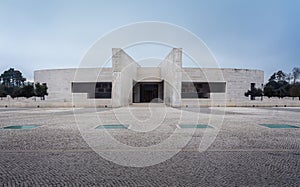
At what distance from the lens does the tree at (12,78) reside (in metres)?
66.0

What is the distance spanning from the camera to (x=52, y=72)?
39656 mm

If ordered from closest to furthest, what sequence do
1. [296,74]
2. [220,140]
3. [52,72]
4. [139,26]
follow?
1. [220,140]
2. [139,26]
3. [52,72]
4. [296,74]

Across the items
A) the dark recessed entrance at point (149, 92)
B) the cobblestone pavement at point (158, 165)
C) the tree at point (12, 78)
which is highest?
the tree at point (12, 78)

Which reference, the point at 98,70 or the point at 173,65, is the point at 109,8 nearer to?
the point at 173,65

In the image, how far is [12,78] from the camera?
67.2m

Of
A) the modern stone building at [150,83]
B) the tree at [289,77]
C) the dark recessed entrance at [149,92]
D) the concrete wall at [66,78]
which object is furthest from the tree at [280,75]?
the concrete wall at [66,78]

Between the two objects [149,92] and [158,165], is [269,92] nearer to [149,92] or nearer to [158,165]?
[149,92]

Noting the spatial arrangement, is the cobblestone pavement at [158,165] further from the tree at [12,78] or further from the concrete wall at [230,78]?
the tree at [12,78]

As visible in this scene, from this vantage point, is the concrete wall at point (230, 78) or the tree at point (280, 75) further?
the tree at point (280, 75)

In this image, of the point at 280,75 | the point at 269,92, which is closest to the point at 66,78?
the point at 269,92

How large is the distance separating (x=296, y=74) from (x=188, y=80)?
127ft

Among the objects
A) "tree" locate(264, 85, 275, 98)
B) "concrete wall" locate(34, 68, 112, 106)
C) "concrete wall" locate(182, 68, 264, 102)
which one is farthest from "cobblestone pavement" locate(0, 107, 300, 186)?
"tree" locate(264, 85, 275, 98)

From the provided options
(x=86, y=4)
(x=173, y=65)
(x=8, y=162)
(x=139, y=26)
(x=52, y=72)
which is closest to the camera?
(x=8, y=162)

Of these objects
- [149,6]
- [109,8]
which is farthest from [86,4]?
[149,6]
